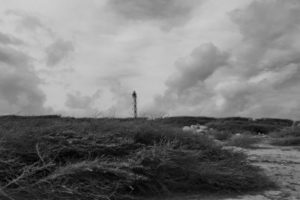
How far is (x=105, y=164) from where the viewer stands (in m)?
5.53

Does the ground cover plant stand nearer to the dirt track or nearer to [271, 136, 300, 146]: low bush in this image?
the dirt track

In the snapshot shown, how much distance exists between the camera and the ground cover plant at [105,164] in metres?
5.14

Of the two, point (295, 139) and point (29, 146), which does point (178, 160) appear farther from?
point (295, 139)

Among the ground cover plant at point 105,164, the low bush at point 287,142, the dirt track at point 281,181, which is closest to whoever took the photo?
the ground cover plant at point 105,164

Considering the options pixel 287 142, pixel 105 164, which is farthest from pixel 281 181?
pixel 287 142

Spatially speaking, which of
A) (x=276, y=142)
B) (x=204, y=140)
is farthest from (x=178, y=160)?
(x=276, y=142)

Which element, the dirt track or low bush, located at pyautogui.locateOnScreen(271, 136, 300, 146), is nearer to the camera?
the dirt track

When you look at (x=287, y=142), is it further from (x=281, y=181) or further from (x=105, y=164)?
(x=105, y=164)

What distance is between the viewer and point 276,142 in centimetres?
1953

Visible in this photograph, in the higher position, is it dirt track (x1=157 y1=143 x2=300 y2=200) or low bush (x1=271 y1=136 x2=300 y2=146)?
low bush (x1=271 y1=136 x2=300 y2=146)

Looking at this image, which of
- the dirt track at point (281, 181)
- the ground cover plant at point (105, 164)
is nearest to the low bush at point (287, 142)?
the dirt track at point (281, 181)

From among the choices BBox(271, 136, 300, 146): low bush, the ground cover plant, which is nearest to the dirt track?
the ground cover plant

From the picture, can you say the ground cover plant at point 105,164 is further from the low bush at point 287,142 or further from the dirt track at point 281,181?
the low bush at point 287,142

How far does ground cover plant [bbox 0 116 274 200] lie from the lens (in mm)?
5137
